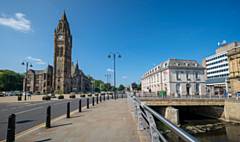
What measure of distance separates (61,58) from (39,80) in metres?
31.3

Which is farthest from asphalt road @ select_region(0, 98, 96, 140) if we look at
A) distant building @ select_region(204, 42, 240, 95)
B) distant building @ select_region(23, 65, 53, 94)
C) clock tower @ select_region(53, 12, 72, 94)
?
distant building @ select_region(23, 65, 53, 94)

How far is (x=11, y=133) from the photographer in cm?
504

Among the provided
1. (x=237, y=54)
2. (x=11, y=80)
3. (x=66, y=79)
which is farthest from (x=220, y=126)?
(x=11, y=80)

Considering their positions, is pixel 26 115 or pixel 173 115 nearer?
pixel 26 115

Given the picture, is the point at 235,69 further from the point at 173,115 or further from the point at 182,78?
the point at 173,115

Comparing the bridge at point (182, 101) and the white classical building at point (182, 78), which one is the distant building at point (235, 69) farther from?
the white classical building at point (182, 78)

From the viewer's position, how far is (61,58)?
9150cm

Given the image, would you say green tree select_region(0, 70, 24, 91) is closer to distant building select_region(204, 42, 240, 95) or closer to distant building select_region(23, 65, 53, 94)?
distant building select_region(23, 65, 53, 94)

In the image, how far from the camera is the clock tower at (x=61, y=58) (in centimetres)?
8962

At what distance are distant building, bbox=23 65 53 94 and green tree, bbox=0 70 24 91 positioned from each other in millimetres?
6714

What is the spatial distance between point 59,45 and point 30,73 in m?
37.7

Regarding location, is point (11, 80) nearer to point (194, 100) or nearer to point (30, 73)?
point (30, 73)

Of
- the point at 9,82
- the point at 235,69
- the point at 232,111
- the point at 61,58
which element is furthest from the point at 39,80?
the point at 232,111

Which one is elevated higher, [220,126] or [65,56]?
[65,56]
